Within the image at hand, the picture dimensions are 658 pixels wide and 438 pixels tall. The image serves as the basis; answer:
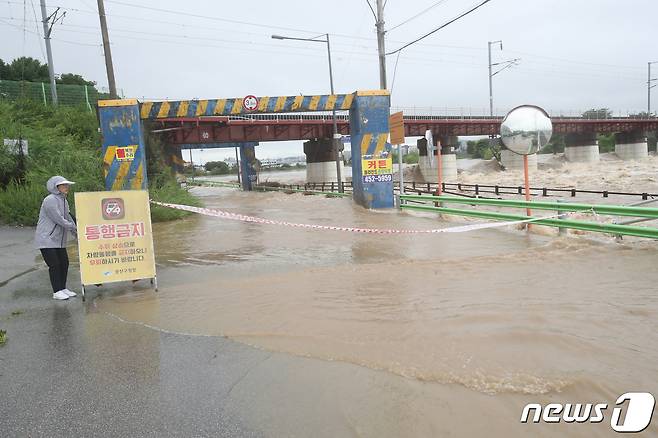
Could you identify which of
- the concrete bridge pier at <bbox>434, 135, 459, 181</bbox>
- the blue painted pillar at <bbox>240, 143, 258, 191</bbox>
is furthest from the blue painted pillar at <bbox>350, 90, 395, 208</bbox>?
the concrete bridge pier at <bbox>434, 135, 459, 181</bbox>

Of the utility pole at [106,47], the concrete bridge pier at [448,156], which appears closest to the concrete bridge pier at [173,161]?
the utility pole at [106,47]

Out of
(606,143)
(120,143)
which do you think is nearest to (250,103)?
(120,143)

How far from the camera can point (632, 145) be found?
229 feet

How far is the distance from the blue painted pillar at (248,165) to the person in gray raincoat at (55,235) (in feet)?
127

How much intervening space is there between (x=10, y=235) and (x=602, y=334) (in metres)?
11.7

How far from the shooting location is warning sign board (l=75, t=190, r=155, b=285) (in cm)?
659

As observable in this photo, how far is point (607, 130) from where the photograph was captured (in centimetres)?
6431

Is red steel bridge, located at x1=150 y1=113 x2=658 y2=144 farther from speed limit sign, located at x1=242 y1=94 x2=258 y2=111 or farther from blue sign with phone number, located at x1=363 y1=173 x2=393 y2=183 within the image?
blue sign with phone number, located at x1=363 y1=173 x2=393 y2=183

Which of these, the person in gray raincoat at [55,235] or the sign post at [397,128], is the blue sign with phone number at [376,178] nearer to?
the sign post at [397,128]

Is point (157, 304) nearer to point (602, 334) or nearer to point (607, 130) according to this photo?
point (602, 334)

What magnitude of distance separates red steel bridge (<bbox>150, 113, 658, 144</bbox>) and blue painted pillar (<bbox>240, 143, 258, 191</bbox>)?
4.62 m

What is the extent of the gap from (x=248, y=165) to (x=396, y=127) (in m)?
32.0

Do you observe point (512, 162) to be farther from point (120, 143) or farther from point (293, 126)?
point (120, 143)

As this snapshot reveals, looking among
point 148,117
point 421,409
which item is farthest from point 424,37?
point 421,409
